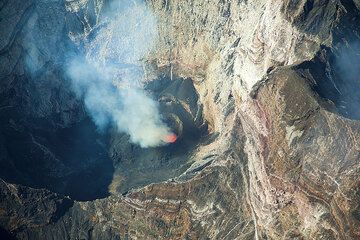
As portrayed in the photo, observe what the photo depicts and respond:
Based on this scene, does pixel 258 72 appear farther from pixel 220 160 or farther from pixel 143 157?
pixel 143 157

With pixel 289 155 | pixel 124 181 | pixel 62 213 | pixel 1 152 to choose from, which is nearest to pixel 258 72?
pixel 289 155

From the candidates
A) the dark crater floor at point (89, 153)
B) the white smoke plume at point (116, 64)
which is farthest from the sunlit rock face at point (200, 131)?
the white smoke plume at point (116, 64)

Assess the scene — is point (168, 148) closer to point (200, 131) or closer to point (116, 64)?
point (200, 131)

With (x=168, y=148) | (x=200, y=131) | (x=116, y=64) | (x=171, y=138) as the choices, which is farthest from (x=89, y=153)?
(x=116, y=64)

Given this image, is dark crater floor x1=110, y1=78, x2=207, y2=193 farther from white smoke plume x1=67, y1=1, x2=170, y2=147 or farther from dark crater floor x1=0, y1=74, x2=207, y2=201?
white smoke plume x1=67, y1=1, x2=170, y2=147

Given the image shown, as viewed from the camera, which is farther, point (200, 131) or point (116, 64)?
point (116, 64)

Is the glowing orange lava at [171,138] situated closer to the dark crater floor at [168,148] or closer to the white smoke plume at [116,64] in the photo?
the dark crater floor at [168,148]
